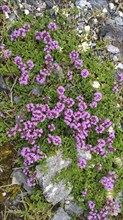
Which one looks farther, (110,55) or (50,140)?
(110,55)

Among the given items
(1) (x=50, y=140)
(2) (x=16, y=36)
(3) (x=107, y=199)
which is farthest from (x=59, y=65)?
(3) (x=107, y=199)

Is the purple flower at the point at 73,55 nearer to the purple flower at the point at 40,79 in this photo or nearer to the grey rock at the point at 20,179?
the purple flower at the point at 40,79

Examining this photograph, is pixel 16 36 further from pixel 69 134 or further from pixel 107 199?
pixel 107 199

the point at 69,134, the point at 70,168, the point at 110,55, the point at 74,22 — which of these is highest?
the point at 74,22

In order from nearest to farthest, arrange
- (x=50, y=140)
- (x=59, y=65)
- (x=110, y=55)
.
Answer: (x=50, y=140)
(x=59, y=65)
(x=110, y=55)

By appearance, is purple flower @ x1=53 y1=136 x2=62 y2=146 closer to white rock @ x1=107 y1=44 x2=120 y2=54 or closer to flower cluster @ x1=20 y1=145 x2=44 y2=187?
flower cluster @ x1=20 y1=145 x2=44 y2=187

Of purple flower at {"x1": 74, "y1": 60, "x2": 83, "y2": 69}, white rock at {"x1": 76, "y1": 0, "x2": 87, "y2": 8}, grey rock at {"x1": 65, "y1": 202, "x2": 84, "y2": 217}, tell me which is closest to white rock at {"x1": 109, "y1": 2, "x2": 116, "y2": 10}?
white rock at {"x1": 76, "y1": 0, "x2": 87, "y2": 8}

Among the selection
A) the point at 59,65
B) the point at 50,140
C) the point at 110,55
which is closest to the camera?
the point at 50,140

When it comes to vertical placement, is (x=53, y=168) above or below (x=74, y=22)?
Answer: below
